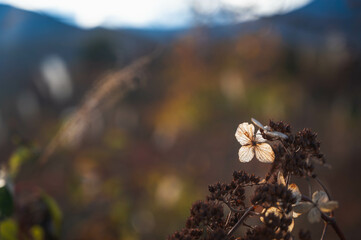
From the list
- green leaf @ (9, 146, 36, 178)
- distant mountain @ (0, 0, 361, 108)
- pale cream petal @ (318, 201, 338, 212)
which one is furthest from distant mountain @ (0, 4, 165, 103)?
pale cream petal @ (318, 201, 338, 212)

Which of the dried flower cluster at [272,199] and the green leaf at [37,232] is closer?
the dried flower cluster at [272,199]

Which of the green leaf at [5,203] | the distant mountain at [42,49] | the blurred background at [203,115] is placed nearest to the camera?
the green leaf at [5,203]

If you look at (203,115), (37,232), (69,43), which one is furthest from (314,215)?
(69,43)

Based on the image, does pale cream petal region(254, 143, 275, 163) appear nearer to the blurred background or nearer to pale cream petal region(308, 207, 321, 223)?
pale cream petal region(308, 207, 321, 223)

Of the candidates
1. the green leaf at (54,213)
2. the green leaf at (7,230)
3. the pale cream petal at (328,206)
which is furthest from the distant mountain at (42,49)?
the pale cream petal at (328,206)

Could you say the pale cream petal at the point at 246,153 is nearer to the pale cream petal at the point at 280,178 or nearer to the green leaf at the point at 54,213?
the pale cream petal at the point at 280,178

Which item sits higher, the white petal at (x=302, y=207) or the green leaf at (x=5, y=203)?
the green leaf at (x=5, y=203)

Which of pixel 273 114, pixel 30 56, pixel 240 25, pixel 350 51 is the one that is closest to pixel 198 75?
pixel 240 25

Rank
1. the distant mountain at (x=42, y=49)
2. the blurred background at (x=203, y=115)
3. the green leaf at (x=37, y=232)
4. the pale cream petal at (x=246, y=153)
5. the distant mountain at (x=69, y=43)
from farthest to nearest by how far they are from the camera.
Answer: the distant mountain at (x=42, y=49) → the distant mountain at (x=69, y=43) → the blurred background at (x=203, y=115) → the green leaf at (x=37, y=232) → the pale cream petal at (x=246, y=153)
